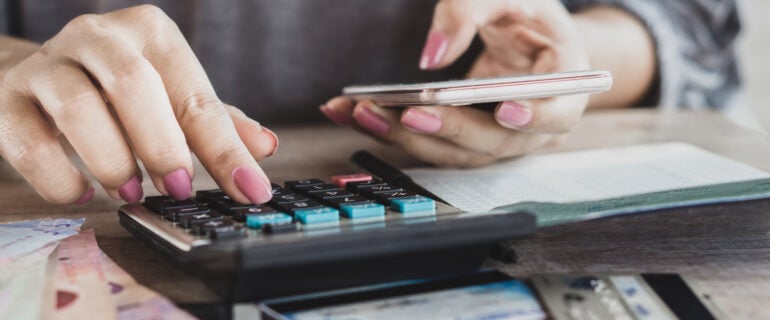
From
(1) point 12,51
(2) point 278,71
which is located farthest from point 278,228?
(2) point 278,71

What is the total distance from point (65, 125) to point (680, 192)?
1.11 ft

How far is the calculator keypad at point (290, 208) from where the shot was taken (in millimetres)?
368

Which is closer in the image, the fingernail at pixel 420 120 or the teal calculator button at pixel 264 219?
the teal calculator button at pixel 264 219

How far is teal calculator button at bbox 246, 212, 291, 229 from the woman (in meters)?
0.04

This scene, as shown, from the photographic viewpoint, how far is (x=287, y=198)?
43 cm

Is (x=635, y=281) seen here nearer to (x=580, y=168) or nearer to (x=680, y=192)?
(x=680, y=192)

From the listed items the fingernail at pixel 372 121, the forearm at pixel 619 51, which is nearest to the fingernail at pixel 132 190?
the fingernail at pixel 372 121

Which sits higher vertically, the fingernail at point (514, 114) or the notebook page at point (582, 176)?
the fingernail at point (514, 114)

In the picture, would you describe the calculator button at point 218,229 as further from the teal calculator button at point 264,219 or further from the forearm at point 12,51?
the forearm at point 12,51

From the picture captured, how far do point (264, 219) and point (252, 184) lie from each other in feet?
0.19

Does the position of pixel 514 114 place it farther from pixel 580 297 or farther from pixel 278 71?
pixel 278 71

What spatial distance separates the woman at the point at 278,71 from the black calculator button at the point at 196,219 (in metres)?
0.03

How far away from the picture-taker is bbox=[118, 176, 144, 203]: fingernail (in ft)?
1.51

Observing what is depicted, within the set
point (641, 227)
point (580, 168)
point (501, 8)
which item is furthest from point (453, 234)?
point (501, 8)
